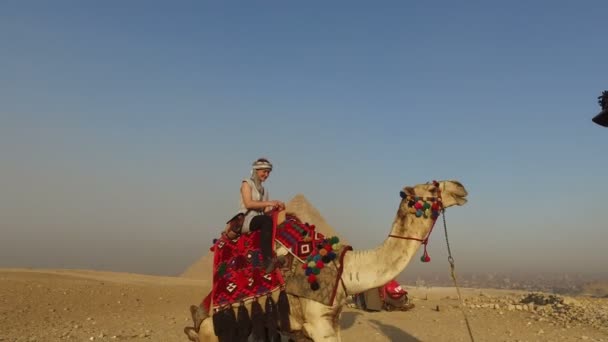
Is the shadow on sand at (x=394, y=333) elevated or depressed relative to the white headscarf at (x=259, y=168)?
depressed

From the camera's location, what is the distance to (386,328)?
427 inches

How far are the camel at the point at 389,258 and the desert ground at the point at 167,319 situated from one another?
5.50 metres

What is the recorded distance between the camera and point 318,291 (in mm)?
4332

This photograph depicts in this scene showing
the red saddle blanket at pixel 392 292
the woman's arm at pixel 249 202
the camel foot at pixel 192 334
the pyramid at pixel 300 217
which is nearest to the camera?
the woman's arm at pixel 249 202

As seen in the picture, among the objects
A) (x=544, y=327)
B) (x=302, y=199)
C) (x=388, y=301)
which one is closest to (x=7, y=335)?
(x=388, y=301)

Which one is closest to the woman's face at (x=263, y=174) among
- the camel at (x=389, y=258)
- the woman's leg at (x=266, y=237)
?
the woman's leg at (x=266, y=237)

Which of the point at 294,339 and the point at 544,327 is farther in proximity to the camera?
the point at 544,327

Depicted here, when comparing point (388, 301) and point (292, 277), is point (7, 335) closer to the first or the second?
point (292, 277)

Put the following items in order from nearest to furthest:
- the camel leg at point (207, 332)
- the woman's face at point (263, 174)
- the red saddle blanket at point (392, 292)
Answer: the camel leg at point (207, 332) < the woman's face at point (263, 174) < the red saddle blanket at point (392, 292)

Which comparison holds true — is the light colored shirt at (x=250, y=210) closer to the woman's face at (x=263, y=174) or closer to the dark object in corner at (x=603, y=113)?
the woman's face at (x=263, y=174)

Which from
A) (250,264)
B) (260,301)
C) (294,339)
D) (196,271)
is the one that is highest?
(250,264)

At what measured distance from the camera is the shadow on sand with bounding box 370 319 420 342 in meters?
9.55

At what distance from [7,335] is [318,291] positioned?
26.5ft

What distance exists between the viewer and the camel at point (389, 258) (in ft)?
14.4
